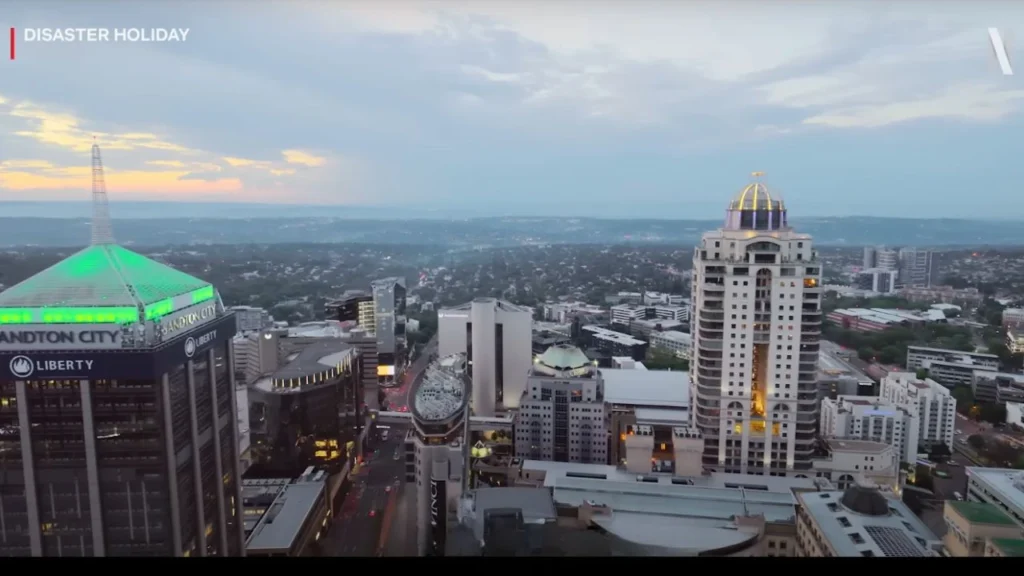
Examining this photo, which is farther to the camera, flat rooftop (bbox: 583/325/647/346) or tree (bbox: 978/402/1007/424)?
flat rooftop (bbox: 583/325/647/346)

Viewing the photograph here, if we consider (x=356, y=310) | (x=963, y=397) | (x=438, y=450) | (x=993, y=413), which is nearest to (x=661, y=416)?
(x=438, y=450)

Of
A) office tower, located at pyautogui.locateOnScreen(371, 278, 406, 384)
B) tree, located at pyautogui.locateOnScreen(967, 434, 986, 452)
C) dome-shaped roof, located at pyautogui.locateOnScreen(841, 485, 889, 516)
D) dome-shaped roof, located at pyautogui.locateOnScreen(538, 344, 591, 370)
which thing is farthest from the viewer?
office tower, located at pyautogui.locateOnScreen(371, 278, 406, 384)

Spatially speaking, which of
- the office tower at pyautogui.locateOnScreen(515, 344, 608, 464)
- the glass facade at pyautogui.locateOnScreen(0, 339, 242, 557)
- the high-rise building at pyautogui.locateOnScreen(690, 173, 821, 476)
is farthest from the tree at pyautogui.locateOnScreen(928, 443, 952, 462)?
the glass facade at pyautogui.locateOnScreen(0, 339, 242, 557)

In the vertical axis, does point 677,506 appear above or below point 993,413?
below

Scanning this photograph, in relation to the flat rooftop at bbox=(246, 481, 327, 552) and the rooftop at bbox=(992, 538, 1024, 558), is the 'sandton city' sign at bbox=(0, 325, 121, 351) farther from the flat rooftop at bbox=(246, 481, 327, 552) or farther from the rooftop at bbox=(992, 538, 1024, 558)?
the rooftop at bbox=(992, 538, 1024, 558)

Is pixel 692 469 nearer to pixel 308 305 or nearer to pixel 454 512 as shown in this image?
pixel 454 512

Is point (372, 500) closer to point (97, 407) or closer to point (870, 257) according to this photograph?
point (97, 407)

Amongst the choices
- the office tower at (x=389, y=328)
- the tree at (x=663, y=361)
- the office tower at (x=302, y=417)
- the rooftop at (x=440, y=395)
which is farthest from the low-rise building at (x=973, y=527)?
the office tower at (x=389, y=328)
